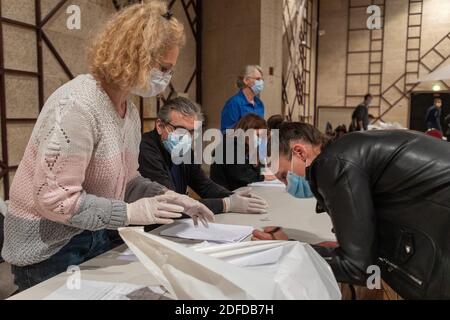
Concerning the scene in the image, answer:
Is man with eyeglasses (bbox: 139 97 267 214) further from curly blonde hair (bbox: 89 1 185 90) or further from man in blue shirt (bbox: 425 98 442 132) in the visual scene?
man in blue shirt (bbox: 425 98 442 132)

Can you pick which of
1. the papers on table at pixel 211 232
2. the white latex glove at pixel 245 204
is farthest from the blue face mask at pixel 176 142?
the papers on table at pixel 211 232

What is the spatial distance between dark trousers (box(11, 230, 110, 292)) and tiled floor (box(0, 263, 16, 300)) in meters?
1.19

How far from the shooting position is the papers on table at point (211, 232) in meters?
1.48

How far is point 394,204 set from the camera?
110cm

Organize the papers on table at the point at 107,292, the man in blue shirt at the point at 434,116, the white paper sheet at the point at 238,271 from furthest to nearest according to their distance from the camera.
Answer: the man in blue shirt at the point at 434,116 → the papers on table at the point at 107,292 → the white paper sheet at the point at 238,271

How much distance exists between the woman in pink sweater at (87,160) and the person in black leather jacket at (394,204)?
18.2 inches

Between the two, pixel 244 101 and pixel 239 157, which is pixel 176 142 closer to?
pixel 239 157

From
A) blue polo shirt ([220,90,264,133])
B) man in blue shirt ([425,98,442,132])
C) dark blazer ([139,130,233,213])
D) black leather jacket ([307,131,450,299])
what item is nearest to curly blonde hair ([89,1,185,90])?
black leather jacket ([307,131,450,299])

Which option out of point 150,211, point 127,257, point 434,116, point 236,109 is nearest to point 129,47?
point 150,211

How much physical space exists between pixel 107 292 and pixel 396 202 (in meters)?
0.76

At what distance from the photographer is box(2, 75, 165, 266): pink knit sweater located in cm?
104

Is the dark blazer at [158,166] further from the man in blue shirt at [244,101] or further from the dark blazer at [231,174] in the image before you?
the man in blue shirt at [244,101]

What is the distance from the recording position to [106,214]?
1097mm
